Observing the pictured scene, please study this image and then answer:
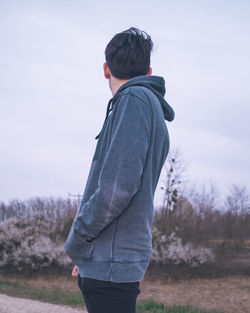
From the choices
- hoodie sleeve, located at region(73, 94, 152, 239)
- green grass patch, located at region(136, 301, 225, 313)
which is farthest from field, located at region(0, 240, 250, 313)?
hoodie sleeve, located at region(73, 94, 152, 239)

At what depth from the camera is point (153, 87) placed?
1.88 meters

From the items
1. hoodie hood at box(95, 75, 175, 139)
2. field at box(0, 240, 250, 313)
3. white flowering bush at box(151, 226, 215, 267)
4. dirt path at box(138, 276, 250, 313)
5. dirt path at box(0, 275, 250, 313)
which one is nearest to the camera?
hoodie hood at box(95, 75, 175, 139)

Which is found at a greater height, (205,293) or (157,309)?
(157,309)

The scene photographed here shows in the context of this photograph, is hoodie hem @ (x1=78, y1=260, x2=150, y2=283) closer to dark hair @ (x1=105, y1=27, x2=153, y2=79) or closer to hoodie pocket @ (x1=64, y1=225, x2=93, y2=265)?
hoodie pocket @ (x1=64, y1=225, x2=93, y2=265)

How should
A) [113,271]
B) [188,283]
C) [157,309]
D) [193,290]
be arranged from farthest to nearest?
[188,283], [193,290], [157,309], [113,271]

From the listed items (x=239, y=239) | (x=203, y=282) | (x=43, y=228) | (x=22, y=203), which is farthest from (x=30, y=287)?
(x=239, y=239)

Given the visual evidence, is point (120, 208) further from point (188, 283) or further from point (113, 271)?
point (188, 283)

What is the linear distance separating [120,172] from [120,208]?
0.15 m

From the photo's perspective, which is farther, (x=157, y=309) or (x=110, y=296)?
(x=157, y=309)

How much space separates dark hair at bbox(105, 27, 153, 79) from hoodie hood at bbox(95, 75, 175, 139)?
0.24 ft

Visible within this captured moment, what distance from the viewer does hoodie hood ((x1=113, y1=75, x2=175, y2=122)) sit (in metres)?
1.76

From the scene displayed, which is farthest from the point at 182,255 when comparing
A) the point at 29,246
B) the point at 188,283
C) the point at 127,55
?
the point at 127,55

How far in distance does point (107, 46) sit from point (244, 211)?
19.7 m

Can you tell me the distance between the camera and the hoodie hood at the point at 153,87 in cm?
176
